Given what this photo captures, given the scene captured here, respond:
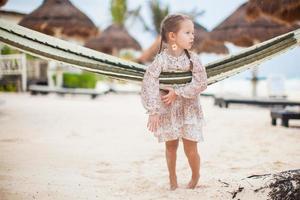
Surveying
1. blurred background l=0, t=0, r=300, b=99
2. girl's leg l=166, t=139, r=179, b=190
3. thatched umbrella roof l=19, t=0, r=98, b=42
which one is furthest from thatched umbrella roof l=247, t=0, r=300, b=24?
thatched umbrella roof l=19, t=0, r=98, b=42

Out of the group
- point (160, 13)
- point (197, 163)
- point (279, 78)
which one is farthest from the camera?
point (160, 13)

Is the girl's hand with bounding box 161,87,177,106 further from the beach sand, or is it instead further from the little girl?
the beach sand

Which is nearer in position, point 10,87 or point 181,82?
point 181,82

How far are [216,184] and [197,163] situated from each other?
0.23 m

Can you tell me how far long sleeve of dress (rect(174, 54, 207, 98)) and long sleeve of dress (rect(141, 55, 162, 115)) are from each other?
0.11 meters

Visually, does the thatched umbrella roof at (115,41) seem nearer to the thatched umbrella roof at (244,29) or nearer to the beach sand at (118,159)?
the thatched umbrella roof at (244,29)

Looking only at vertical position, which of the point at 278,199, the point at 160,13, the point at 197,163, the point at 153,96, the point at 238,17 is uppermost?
the point at 160,13

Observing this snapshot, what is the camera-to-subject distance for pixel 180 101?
211cm

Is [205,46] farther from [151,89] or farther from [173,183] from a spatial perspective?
[151,89]

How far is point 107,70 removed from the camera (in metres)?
2.05

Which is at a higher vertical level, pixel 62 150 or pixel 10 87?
pixel 10 87

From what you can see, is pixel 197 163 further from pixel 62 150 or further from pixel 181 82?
pixel 62 150

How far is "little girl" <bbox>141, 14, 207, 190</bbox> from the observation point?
2006mm

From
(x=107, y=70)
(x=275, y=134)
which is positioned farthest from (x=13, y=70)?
(x=107, y=70)
